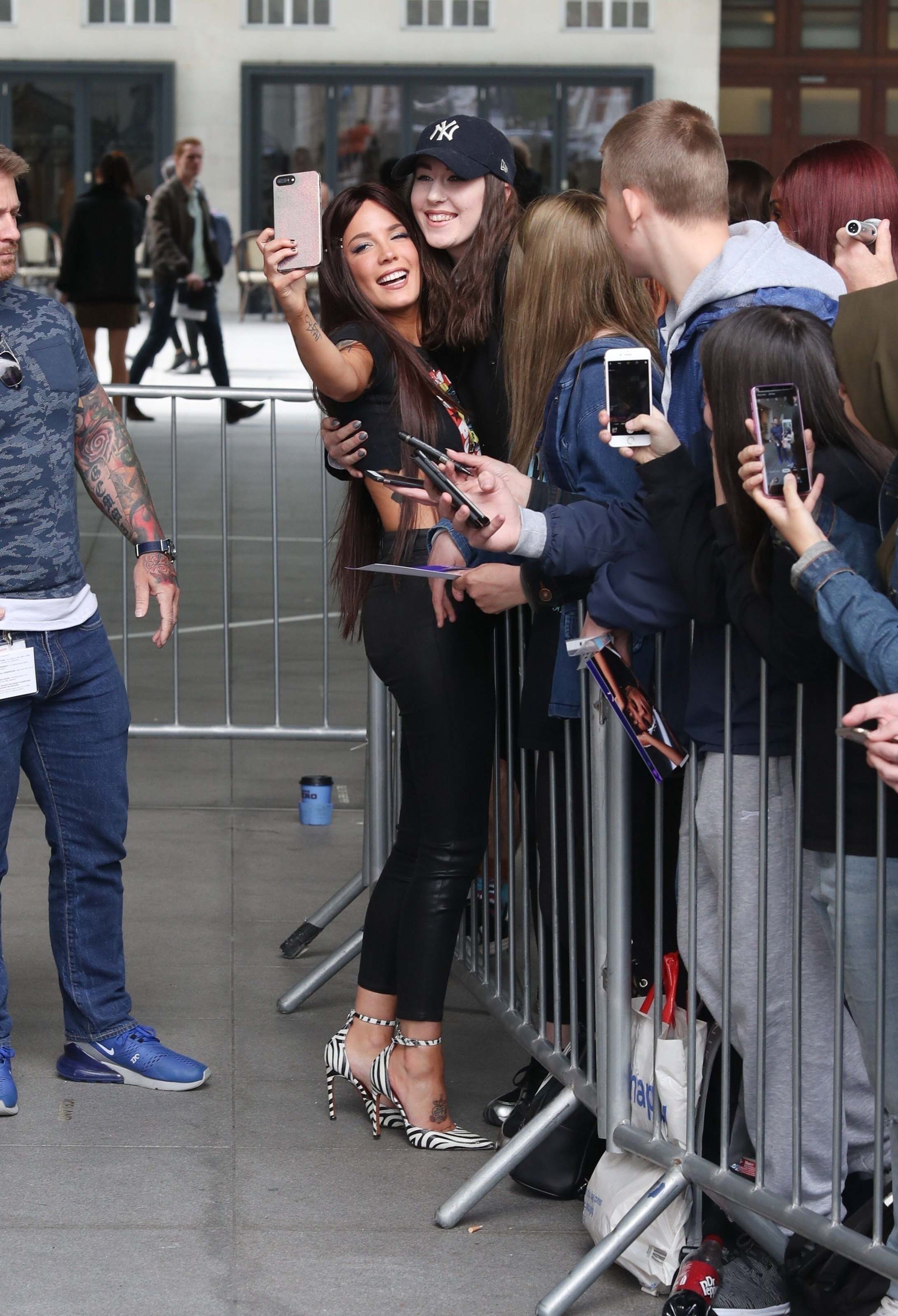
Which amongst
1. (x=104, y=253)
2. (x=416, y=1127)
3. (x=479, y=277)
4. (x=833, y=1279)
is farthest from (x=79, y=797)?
(x=104, y=253)

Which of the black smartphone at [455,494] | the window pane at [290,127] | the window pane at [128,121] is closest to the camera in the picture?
the black smartphone at [455,494]

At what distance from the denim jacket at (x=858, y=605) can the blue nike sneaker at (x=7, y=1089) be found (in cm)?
222

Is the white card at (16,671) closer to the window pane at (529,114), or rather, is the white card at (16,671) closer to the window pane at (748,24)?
the window pane at (529,114)

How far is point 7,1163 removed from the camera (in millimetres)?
3604

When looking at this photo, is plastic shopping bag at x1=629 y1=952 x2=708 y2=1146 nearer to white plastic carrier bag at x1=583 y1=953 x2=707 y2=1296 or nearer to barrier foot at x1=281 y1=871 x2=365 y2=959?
white plastic carrier bag at x1=583 y1=953 x2=707 y2=1296

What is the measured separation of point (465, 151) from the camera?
12.1 feet

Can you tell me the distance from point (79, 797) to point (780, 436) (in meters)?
2.00

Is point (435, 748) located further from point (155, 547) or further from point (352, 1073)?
point (155, 547)

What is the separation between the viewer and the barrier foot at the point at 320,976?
447cm

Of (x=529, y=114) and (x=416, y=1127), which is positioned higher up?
(x=529, y=114)

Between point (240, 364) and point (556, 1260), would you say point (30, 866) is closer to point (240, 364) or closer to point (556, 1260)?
point (556, 1260)

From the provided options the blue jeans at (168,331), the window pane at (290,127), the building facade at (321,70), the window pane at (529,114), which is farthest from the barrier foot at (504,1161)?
the window pane at (290,127)

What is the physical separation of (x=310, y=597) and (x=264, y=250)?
668 cm

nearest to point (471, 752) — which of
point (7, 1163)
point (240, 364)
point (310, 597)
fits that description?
point (7, 1163)
